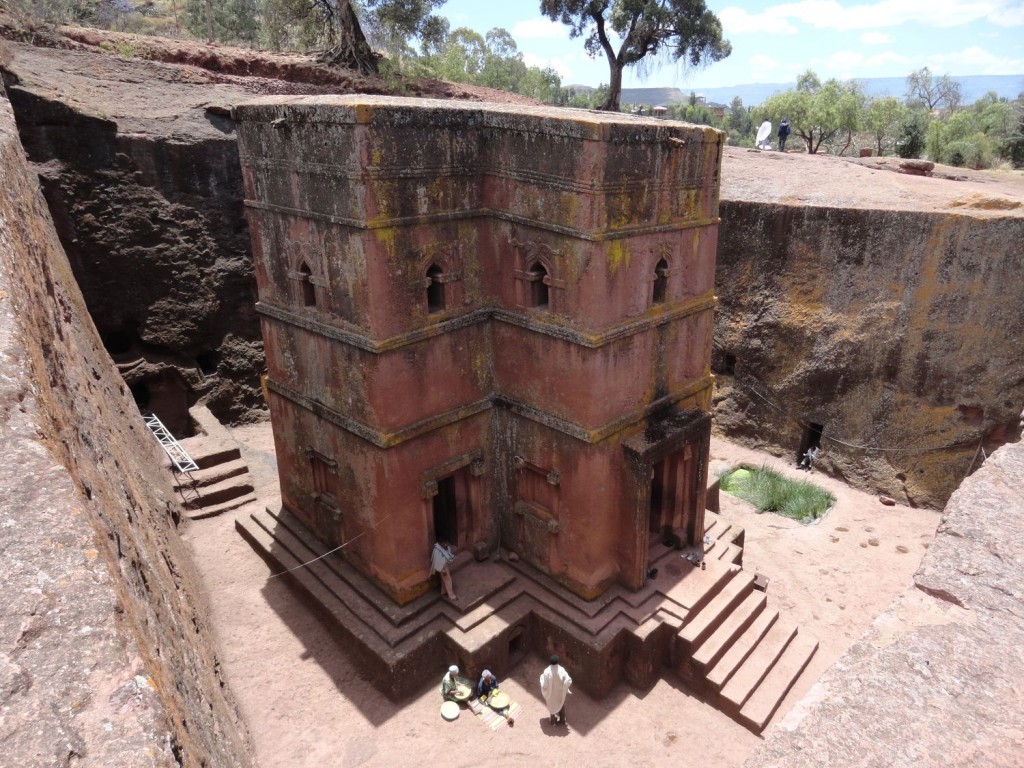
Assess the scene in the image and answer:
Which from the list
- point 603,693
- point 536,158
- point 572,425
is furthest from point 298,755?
point 536,158

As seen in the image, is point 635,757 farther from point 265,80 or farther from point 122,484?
point 265,80

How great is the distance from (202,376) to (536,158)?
1168 cm

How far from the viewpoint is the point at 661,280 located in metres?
9.68

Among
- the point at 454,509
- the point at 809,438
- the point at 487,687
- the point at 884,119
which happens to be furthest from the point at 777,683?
the point at 884,119

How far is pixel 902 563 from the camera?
12.6m

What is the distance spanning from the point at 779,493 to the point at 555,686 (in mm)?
7901

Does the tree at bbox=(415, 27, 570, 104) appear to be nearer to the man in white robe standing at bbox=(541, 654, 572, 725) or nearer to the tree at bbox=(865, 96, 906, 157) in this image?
the tree at bbox=(865, 96, 906, 157)

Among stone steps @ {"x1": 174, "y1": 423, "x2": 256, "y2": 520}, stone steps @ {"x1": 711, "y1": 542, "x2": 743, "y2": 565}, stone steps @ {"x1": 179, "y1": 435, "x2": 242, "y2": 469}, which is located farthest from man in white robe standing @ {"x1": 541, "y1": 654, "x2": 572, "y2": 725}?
stone steps @ {"x1": 179, "y1": 435, "x2": 242, "y2": 469}

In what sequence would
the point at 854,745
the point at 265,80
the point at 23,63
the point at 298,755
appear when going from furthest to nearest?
the point at 265,80, the point at 23,63, the point at 298,755, the point at 854,745

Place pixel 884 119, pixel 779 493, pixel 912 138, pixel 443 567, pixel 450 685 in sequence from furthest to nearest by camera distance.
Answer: pixel 884 119
pixel 912 138
pixel 779 493
pixel 443 567
pixel 450 685

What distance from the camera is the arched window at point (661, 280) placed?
956cm

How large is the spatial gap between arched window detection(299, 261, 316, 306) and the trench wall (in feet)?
36.3

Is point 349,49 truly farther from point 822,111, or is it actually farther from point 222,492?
point 822,111

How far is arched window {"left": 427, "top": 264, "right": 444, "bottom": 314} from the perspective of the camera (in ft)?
29.7
